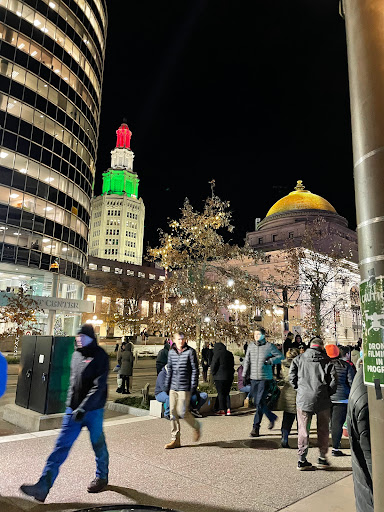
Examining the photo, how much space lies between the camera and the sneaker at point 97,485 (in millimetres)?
4859

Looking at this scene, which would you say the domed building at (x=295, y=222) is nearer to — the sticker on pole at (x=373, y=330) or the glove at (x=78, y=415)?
the glove at (x=78, y=415)

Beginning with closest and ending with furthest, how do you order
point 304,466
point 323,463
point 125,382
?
point 304,466 → point 323,463 → point 125,382

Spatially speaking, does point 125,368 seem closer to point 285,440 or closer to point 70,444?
point 285,440

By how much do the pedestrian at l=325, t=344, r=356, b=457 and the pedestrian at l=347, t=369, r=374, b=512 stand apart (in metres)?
4.40

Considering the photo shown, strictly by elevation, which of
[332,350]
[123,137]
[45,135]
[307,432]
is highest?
[123,137]

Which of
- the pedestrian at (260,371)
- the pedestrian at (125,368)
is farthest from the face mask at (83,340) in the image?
the pedestrian at (125,368)

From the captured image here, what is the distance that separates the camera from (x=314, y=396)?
20.7 feet

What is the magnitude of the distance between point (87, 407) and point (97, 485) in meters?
0.91

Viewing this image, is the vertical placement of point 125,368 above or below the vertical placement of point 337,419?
above

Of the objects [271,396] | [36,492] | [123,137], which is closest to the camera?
[36,492]

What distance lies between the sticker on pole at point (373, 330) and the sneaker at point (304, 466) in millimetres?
4315

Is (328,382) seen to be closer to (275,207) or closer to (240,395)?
(240,395)

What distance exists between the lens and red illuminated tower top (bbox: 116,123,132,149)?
157750mm

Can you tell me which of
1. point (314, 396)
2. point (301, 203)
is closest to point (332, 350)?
point (314, 396)
